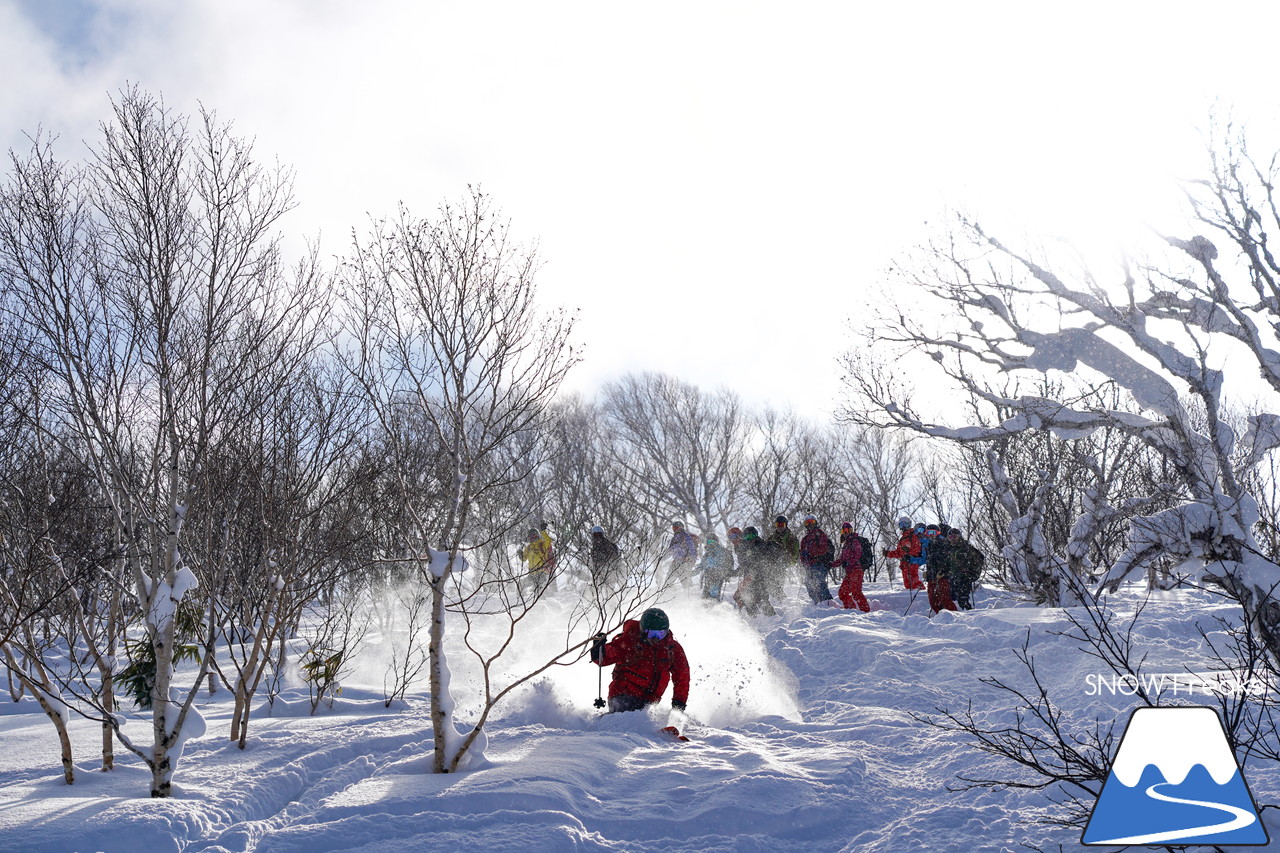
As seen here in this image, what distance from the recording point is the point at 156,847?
12.0 ft

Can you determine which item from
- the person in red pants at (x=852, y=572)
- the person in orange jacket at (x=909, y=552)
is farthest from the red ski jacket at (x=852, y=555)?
the person in orange jacket at (x=909, y=552)

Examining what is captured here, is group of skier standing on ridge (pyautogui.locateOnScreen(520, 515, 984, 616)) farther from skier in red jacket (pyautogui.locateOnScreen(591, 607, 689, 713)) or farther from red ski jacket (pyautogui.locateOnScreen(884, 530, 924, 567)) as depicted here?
skier in red jacket (pyautogui.locateOnScreen(591, 607, 689, 713))

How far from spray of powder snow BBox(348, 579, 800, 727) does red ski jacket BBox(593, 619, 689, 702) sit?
0.24m

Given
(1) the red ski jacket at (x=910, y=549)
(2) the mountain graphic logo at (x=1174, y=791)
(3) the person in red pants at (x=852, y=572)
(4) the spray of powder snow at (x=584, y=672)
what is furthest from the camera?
(1) the red ski jacket at (x=910, y=549)

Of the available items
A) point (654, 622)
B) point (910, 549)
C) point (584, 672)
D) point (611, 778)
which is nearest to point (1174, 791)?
point (611, 778)

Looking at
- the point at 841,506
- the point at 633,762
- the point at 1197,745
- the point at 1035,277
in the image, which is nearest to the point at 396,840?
the point at 633,762

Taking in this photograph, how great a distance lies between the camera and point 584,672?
27.6ft

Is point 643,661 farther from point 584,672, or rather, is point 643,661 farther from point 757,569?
point 757,569

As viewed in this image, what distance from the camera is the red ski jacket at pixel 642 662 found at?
21.6ft

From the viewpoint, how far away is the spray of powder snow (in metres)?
6.94

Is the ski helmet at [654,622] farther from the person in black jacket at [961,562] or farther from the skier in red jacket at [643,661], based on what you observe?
the person in black jacket at [961,562]

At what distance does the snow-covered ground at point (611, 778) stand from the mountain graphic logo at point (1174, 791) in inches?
17.1

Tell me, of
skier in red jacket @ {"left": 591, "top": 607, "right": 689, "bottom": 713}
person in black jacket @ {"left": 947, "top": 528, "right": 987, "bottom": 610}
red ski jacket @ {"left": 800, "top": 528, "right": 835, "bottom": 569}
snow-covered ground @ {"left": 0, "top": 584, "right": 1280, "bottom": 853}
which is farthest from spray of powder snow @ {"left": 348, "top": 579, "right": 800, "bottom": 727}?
person in black jacket @ {"left": 947, "top": 528, "right": 987, "bottom": 610}

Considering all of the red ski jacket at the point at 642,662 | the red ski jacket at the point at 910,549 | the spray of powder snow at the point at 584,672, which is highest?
the red ski jacket at the point at 910,549
